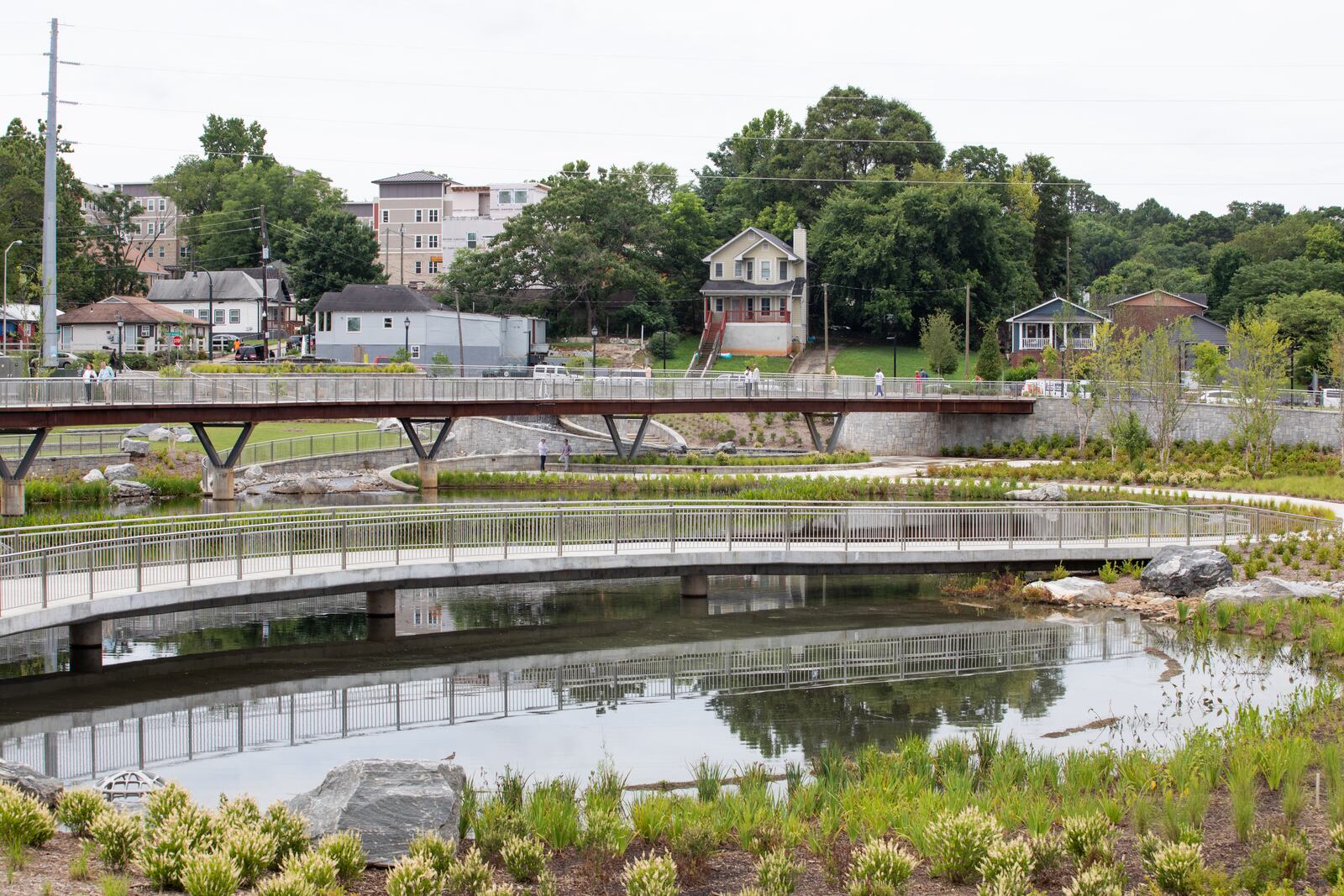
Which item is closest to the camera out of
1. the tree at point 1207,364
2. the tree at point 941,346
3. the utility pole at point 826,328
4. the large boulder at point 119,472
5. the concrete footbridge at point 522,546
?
the concrete footbridge at point 522,546

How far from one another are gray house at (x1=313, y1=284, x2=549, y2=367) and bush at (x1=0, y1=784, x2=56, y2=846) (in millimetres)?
76449

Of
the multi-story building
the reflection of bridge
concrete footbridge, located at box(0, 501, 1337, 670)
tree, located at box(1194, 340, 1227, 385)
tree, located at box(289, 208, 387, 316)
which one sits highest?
the multi-story building

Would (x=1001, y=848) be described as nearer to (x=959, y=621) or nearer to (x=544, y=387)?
(x=959, y=621)

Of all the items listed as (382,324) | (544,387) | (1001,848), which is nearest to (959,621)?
(1001,848)

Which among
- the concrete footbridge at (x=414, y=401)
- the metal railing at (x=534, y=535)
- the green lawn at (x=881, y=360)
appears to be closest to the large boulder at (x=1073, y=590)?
the metal railing at (x=534, y=535)

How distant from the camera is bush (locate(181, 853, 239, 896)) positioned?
39.0ft

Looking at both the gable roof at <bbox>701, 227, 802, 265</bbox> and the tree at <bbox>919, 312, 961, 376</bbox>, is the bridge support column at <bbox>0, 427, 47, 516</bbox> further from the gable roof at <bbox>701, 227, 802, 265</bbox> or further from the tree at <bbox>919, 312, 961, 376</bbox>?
the gable roof at <bbox>701, 227, 802, 265</bbox>

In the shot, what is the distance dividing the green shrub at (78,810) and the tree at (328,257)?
91.0m

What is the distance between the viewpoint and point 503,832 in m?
13.9

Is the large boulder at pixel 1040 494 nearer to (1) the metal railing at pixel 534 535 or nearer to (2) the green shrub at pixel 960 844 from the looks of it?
(1) the metal railing at pixel 534 535

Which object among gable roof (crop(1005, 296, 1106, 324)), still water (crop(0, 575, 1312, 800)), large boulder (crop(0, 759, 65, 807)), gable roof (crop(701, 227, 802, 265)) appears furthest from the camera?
gable roof (crop(701, 227, 802, 265))

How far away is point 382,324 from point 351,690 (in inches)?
2705

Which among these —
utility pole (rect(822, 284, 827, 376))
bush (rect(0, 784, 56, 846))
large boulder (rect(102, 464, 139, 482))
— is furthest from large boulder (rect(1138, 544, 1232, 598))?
utility pole (rect(822, 284, 827, 376))

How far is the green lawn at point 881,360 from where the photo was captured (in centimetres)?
8875
